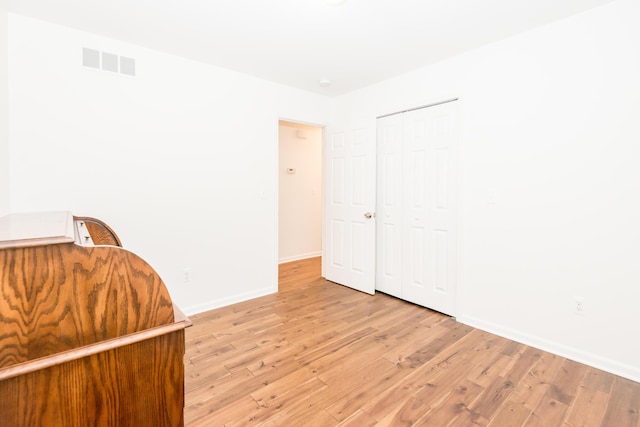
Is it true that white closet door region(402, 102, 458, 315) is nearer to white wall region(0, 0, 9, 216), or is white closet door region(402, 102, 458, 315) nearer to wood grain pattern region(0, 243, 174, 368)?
wood grain pattern region(0, 243, 174, 368)

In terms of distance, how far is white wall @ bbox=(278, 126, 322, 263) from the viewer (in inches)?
201

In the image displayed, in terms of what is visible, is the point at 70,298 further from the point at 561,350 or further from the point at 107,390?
the point at 561,350

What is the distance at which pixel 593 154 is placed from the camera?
2.14 m

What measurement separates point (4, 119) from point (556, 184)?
13.1ft

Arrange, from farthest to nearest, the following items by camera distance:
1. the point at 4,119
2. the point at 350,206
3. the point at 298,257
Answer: the point at 298,257
the point at 350,206
the point at 4,119

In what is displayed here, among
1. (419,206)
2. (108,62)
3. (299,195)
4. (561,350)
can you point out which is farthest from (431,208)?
(108,62)

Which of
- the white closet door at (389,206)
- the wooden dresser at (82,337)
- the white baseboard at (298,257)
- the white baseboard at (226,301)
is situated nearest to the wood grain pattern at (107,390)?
the wooden dresser at (82,337)

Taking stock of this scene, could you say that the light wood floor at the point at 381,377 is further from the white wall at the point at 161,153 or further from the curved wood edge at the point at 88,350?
the curved wood edge at the point at 88,350

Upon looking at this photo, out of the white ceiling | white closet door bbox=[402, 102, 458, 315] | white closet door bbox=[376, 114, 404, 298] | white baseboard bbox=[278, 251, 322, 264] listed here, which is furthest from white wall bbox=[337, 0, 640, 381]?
white baseboard bbox=[278, 251, 322, 264]

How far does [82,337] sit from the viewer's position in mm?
886

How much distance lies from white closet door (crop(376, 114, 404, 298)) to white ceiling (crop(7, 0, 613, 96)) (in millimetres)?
721

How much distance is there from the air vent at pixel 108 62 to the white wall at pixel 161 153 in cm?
5

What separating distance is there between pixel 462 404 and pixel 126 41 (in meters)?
3.65

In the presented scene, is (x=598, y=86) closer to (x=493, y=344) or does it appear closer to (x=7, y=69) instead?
(x=493, y=344)
